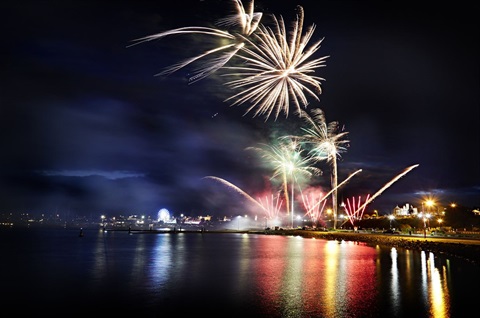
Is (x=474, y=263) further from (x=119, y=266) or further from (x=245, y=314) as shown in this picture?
(x=119, y=266)

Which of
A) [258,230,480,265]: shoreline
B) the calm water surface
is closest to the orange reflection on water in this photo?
the calm water surface

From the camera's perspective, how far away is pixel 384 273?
109 feet

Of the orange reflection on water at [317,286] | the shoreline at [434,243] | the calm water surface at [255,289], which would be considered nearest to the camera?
the orange reflection on water at [317,286]

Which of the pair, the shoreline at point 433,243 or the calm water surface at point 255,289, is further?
the shoreline at point 433,243

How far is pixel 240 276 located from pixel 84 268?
19240mm

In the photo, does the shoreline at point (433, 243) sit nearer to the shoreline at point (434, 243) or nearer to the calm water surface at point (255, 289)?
the shoreline at point (434, 243)

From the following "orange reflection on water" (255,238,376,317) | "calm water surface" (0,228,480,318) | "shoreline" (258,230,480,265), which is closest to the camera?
"orange reflection on water" (255,238,376,317)

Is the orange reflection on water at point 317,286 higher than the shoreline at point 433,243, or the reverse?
the shoreline at point 433,243

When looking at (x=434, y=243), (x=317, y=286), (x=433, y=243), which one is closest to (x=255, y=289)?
(x=317, y=286)

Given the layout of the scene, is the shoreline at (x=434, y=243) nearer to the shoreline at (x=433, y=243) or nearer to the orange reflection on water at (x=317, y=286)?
the shoreline at (x=433, y=243)

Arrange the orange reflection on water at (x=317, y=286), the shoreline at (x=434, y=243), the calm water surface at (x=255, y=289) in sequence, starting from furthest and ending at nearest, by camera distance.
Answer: the shoreline at (x=434, y=243)
the calm water surface at (x=255, y=289)
the orange reflection on water at (x=317, y=286)

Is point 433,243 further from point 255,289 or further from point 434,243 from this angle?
point 255,289

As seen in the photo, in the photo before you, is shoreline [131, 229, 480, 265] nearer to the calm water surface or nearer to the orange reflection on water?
the calm water surface

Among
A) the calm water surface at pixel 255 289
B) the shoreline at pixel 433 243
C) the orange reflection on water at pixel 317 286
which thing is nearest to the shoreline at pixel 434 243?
the shoreline at pixel 433 243
